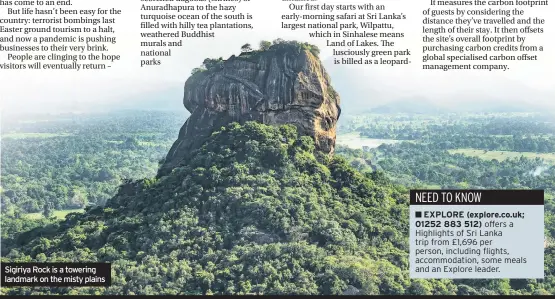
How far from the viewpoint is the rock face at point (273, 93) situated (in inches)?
1719

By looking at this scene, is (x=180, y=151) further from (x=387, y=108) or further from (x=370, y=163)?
(x=387, y=108)

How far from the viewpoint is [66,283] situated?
33062mm

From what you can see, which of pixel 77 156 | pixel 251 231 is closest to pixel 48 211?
pixel 77 156

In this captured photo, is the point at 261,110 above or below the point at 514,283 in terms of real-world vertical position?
above

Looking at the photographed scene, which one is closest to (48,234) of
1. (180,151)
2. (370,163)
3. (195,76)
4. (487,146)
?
(180,151)

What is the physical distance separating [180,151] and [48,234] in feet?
28.4
